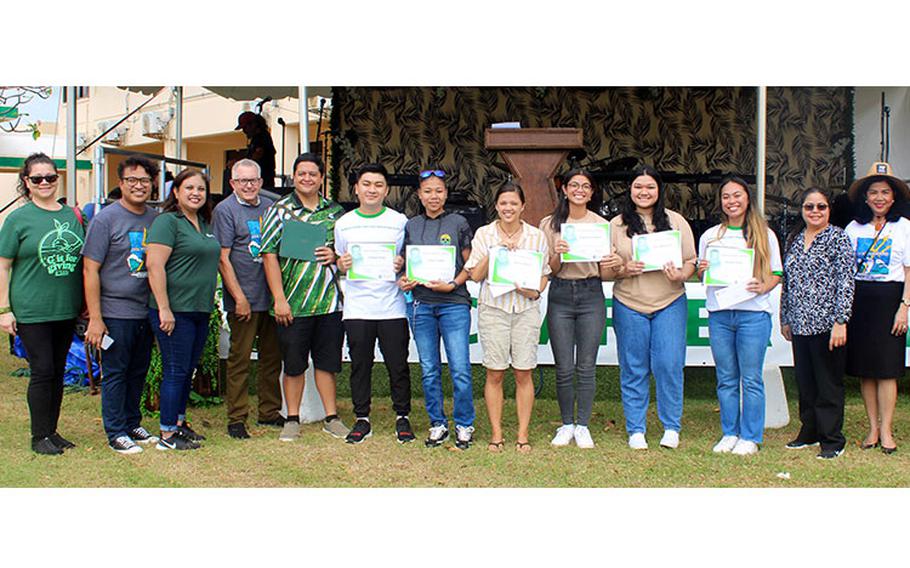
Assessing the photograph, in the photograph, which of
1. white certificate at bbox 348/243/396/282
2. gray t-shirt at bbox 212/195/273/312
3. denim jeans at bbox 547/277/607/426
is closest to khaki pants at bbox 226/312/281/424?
gray t-shirt at bbox 212/195/273/312

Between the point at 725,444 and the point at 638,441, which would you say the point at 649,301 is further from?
the point at 725,444

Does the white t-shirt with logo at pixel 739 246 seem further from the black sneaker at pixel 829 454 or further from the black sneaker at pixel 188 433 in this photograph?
the black sneaker at pixel 188 433

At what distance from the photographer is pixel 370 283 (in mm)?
4703

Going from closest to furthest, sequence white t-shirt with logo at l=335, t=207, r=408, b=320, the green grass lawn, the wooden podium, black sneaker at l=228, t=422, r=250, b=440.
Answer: the green grass lawn, white t-shirt with logo at l=335, t=207, r=408, b=320, black sneaker at l=228, t=422, r=250, b=440, the wooden podium

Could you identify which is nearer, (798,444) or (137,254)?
(137,254)

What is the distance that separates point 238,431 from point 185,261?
118cm

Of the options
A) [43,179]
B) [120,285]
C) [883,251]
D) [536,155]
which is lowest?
[120,285]

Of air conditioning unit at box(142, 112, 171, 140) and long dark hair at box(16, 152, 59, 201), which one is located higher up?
air conditioning unit at box(142, 112, 171, 140)

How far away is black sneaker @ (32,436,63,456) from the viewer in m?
4.61

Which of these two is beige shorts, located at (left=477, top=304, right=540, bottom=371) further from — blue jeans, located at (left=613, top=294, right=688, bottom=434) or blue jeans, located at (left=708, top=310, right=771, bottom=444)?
blue jeans, located at (left=708, top=310, right=771, bottom=444)

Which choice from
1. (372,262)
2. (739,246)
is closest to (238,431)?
(372,262)

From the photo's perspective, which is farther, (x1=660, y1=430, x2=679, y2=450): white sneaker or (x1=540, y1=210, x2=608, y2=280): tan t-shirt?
(x1=660, y1=430, x2=679, y2=450): white sneaker

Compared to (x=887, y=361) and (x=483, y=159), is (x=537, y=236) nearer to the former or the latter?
(x=887, y=361)
